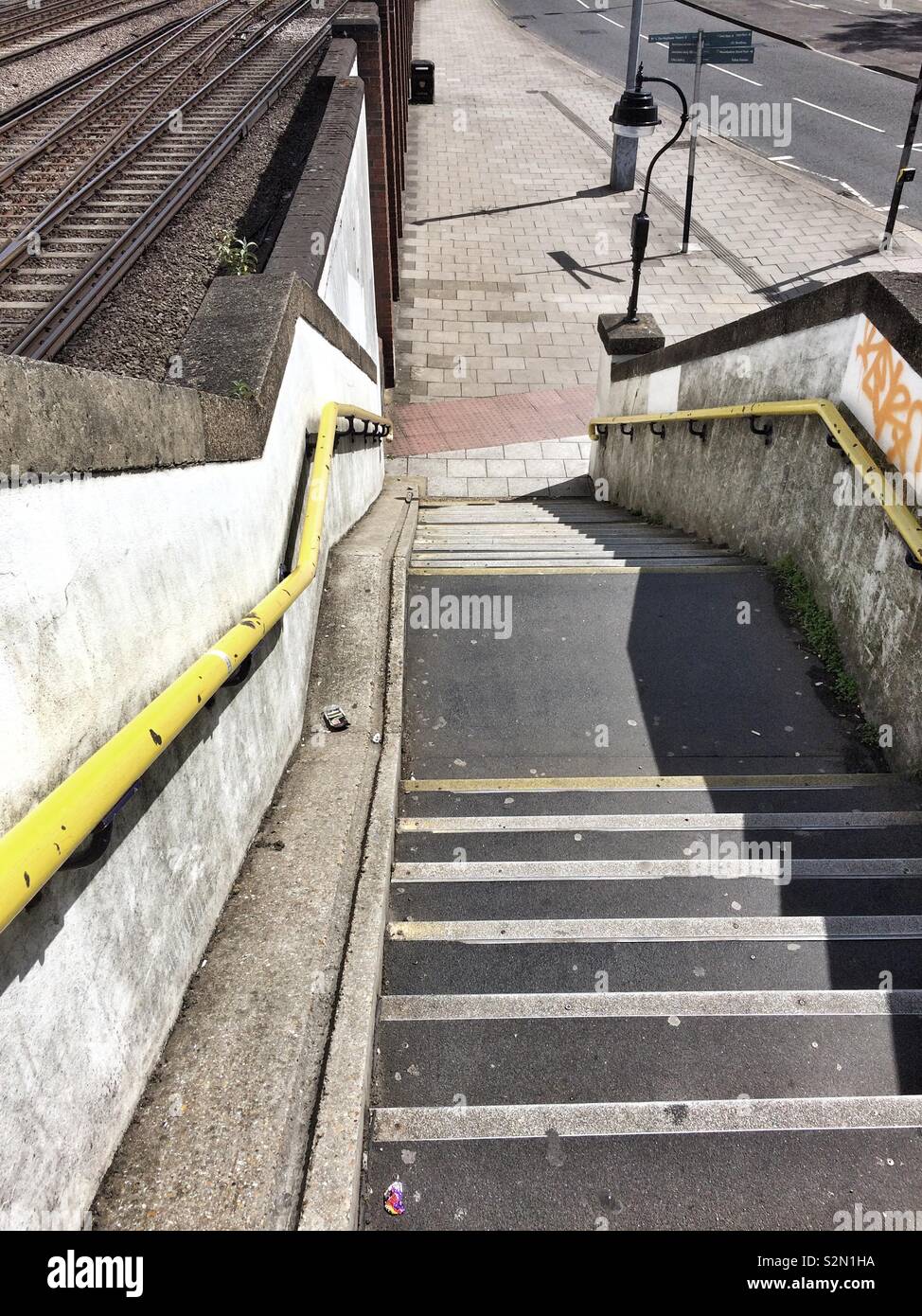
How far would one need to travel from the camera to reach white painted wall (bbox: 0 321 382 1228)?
1.86 metres

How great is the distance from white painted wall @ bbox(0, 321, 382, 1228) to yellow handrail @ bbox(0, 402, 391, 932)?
0.30 ft

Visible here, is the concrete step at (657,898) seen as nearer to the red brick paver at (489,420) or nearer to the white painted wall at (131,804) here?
the white painted wall at (131,804)

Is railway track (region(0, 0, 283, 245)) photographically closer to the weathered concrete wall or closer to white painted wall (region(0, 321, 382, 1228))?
the weathered concrete wall

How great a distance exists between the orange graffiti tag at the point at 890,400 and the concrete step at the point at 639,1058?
2.69 meters

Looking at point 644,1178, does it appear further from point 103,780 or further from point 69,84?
point 69,84

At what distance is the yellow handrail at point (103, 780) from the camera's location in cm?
166

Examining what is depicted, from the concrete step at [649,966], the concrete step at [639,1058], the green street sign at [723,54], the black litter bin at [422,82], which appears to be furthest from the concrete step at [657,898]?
the black litter bin at [422,82]

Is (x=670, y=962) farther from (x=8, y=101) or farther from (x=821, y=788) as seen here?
(x=8, y=101)

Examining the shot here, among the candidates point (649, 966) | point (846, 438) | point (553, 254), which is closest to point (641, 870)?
point (649, 966)

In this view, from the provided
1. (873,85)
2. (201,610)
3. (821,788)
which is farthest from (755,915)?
(873,85)

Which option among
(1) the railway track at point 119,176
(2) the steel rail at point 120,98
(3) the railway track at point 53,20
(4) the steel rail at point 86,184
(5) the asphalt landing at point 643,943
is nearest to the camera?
(5) the asphalt landing at point 643,943

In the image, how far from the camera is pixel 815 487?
17.9 feet

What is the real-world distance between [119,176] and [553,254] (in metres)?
10.1

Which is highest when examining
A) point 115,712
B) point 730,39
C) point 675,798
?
point 730,39
